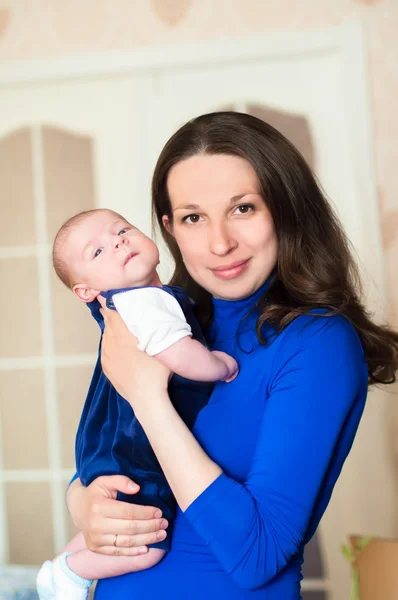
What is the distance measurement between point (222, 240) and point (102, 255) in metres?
0.25

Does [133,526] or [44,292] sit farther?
[44,292]

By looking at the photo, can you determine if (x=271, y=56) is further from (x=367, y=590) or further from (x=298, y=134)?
(x=367, y=590)

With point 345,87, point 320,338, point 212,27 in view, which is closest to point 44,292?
point 212,27

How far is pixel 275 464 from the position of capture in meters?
1.03

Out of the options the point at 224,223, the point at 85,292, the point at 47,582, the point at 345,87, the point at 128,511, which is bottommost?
the point at 47,582

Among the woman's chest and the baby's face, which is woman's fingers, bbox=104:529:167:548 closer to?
the woman's chest

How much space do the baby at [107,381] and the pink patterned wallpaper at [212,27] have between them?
1.60 m

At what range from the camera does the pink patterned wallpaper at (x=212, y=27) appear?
273 centimetres

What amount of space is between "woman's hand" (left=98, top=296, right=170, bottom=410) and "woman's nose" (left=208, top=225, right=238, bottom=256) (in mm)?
223

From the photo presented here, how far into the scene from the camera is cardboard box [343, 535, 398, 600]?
1.67 m

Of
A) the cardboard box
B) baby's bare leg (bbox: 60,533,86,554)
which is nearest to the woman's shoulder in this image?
baby's bare leg (bbox: 60,533,86,554)

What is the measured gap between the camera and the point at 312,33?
9.09 feet

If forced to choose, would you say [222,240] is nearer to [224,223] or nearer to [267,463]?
[224,223]

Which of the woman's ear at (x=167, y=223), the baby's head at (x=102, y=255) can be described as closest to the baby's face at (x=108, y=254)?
the baby's head at (x=102, y=255)
